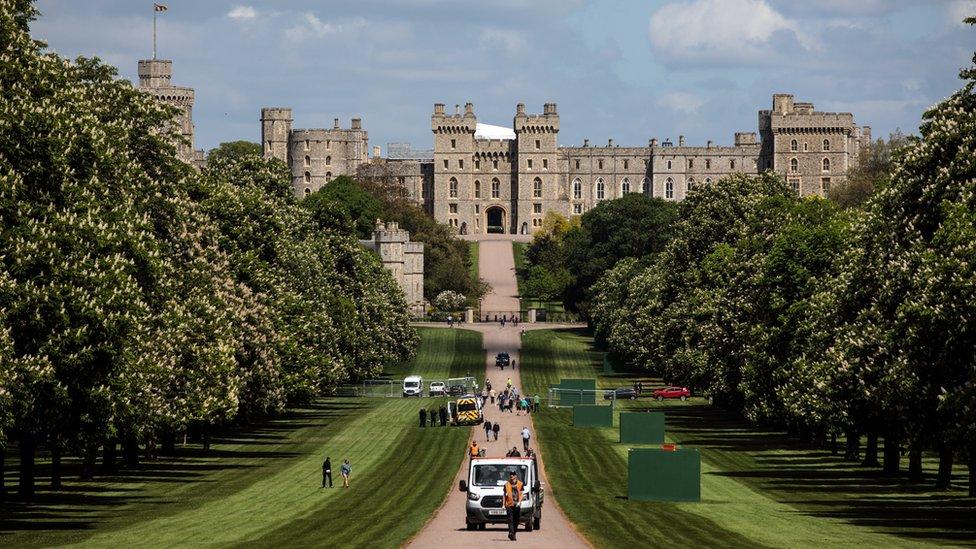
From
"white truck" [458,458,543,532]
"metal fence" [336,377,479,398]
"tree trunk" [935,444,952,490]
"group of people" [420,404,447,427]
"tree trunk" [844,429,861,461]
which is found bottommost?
"metal fence" [336,377,479,398]

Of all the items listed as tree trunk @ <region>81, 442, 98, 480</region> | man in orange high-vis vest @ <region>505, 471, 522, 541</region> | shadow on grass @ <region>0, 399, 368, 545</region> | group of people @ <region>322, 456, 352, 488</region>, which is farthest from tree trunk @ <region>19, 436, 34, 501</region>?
man in orange high-vis vest @ <region>505, 471, 522, 541</region>

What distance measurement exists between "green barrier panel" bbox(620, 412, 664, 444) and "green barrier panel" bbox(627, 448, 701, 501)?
25.0 meters

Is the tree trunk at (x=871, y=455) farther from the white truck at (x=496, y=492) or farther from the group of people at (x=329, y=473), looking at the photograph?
the white truck at (x=496, y=492)

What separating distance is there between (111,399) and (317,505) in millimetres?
8131

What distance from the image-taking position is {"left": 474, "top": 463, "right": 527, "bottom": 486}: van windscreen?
157ft

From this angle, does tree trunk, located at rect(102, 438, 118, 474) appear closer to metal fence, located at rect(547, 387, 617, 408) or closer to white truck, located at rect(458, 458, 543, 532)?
white truck, located at rect(458, 458, 543, 532)

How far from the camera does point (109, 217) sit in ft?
173

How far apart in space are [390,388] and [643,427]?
47.1m

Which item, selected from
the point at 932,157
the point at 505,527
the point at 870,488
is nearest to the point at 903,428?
the point at 870,488

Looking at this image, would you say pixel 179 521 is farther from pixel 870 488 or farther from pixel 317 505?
pixel 870 488

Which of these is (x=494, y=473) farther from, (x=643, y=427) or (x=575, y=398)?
(x=575, y=398)

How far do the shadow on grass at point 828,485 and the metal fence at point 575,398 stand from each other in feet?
58.7

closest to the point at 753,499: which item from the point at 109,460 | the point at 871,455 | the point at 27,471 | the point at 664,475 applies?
the point at 664,475

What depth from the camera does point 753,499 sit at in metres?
59.1
